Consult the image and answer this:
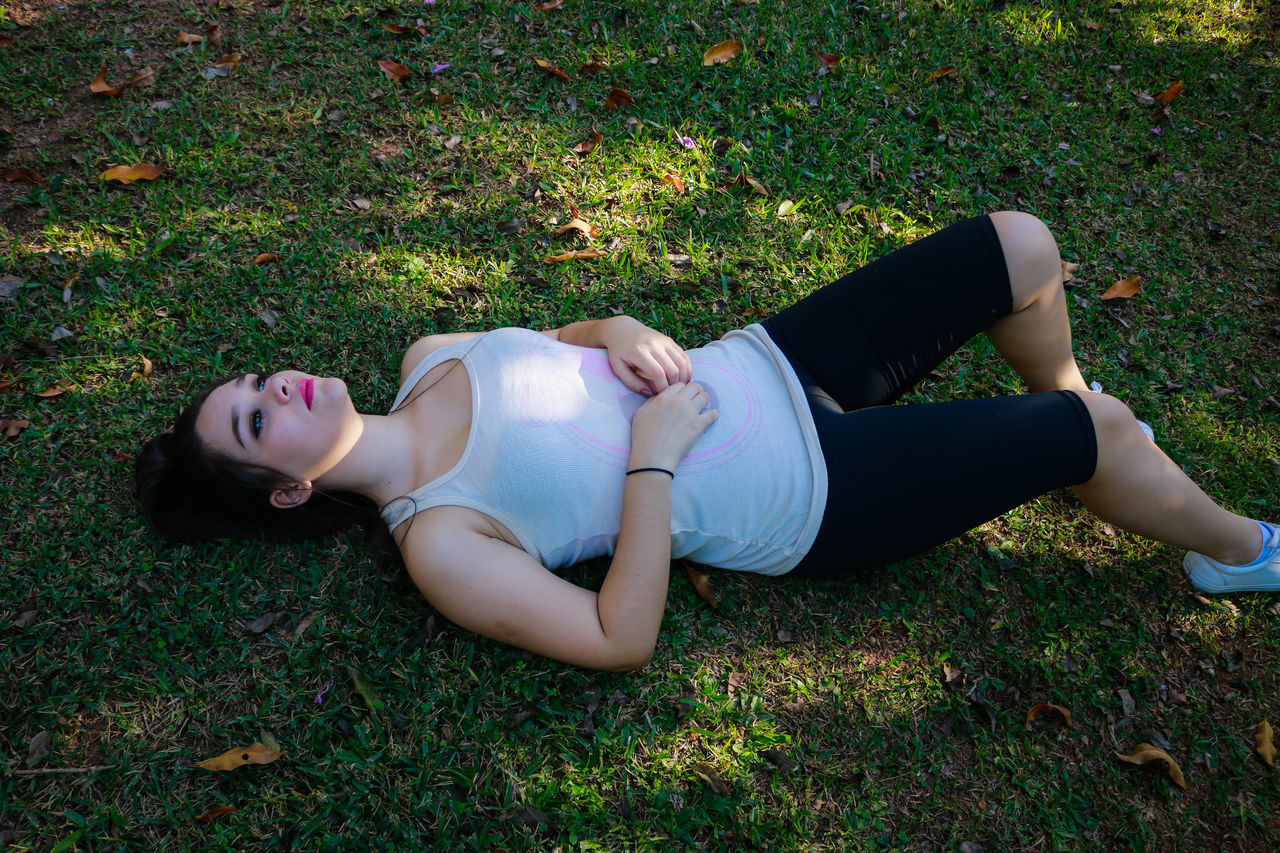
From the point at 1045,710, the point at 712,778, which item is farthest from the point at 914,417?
the point at 712,778

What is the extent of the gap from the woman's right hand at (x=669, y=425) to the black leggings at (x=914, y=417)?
463mm

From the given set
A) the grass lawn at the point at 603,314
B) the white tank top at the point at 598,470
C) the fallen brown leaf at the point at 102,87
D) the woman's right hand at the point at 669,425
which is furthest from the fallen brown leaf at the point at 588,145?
the fallen brown leaf at the point at 102,87

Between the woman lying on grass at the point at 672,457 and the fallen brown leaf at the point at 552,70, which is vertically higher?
the fallen brown leaf at the point at 552,70

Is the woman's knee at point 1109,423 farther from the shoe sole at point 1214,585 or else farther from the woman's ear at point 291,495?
the woman's ear at point 291,495

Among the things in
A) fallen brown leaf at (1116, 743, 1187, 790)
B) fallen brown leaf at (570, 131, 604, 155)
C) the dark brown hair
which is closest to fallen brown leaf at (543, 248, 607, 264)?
fallen brown leaf at (570, 131, 604, 155)

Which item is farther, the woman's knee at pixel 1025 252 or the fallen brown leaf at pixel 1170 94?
the fallen brown leaf at pixel 1170 94

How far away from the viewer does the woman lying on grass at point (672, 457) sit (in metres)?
2.62

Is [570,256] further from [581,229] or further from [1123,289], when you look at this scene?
[1123,289]

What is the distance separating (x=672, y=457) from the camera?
104 inches

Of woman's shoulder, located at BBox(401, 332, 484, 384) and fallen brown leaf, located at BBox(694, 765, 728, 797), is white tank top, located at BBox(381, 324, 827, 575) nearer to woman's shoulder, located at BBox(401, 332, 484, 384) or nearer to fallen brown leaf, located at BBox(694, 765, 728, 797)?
woman's shoulder, located at BBox(401, 332, 484, 384)

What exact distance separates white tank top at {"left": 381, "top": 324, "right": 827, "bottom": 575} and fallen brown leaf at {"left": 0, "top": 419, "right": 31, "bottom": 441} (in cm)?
201

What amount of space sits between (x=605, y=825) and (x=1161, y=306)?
160 inches

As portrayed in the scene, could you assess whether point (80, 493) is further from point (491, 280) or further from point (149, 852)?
point (491, 280)

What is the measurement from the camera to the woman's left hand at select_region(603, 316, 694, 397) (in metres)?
2.85
